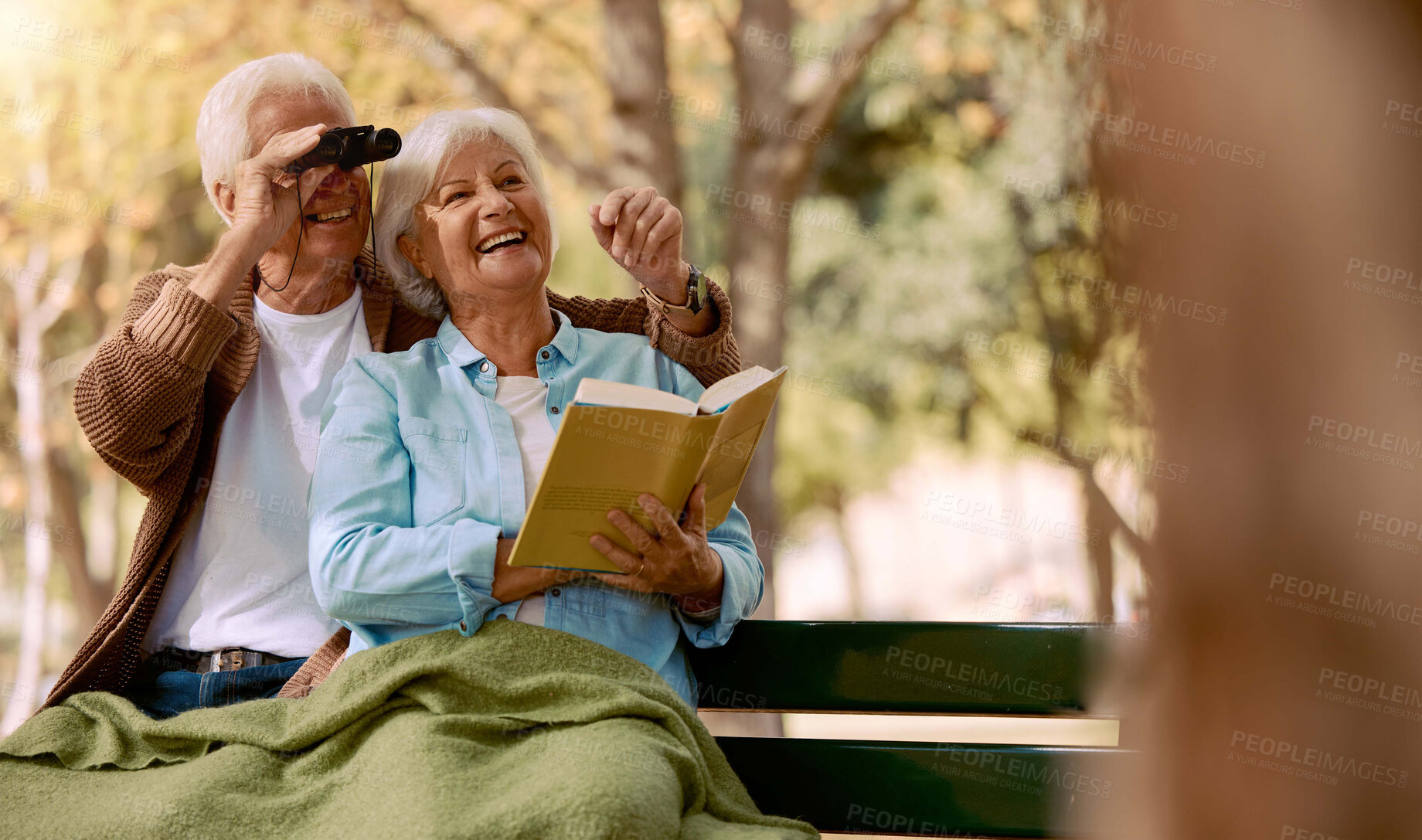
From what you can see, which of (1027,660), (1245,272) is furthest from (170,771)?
(1245,272)

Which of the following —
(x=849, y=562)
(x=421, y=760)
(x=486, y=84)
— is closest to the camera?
(x=421, y=760)

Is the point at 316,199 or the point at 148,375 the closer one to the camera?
the point at 148,375

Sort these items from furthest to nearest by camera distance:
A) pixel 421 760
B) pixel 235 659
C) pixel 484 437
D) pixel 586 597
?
pixel 235 659, pixel 484 437, pixel 586 597, pixel 421 760

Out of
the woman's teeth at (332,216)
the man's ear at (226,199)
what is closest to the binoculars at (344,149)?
the woman's teeth at (332,216)

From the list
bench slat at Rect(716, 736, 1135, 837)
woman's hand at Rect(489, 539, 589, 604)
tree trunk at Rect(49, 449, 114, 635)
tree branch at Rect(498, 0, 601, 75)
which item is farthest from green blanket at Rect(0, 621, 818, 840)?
tree trunk at Rect(49, 449, 114, 635)

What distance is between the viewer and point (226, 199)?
252cm

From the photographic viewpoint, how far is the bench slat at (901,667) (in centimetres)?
238

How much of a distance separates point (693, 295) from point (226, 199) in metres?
1.04

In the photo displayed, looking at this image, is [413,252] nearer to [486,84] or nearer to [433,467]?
[433,467]

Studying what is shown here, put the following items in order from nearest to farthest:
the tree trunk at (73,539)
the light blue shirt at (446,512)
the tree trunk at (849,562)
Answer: the light blue shirt at (446,512)
the tree trunk at (73,539)
the tree trunk at (849,562)

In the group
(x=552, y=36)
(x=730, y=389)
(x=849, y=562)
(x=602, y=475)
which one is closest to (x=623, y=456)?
(x=602, y=475)

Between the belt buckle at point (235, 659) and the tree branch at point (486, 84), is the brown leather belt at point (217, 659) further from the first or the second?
the tree branch at point (486, 84)

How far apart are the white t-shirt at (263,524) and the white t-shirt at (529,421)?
1.28 feet

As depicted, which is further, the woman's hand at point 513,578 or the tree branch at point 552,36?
the tree branch at point 552,36
